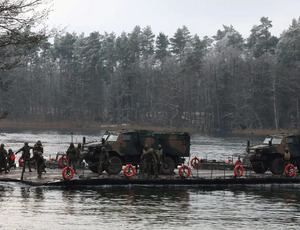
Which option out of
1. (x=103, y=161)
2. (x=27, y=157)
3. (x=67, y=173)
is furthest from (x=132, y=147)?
(x=27, y=157)

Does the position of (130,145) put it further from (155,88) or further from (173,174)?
(155,88)

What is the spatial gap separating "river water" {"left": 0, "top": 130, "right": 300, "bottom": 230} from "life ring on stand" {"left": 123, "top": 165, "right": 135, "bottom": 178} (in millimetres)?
686

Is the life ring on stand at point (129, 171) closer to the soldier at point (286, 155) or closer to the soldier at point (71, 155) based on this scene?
the soldier at point (71, 155)

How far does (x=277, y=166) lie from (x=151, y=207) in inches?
492

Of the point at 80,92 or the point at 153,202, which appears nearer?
the point at 153,202

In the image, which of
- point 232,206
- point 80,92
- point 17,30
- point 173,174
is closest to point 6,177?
point 173,174

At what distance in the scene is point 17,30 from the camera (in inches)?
791

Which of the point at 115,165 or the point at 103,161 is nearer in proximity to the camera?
the point at 103,161

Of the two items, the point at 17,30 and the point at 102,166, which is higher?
the point at 17,30

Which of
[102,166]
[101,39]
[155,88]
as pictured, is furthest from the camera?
[101,39]

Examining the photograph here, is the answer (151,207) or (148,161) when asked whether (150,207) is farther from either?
(148,161)

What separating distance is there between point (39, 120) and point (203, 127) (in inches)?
1624

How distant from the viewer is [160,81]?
148750mm

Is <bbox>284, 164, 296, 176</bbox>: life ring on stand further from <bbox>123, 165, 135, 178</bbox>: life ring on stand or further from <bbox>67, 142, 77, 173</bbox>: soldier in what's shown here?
<bbox>67, 142, 77, 173</bbox>: soldier
